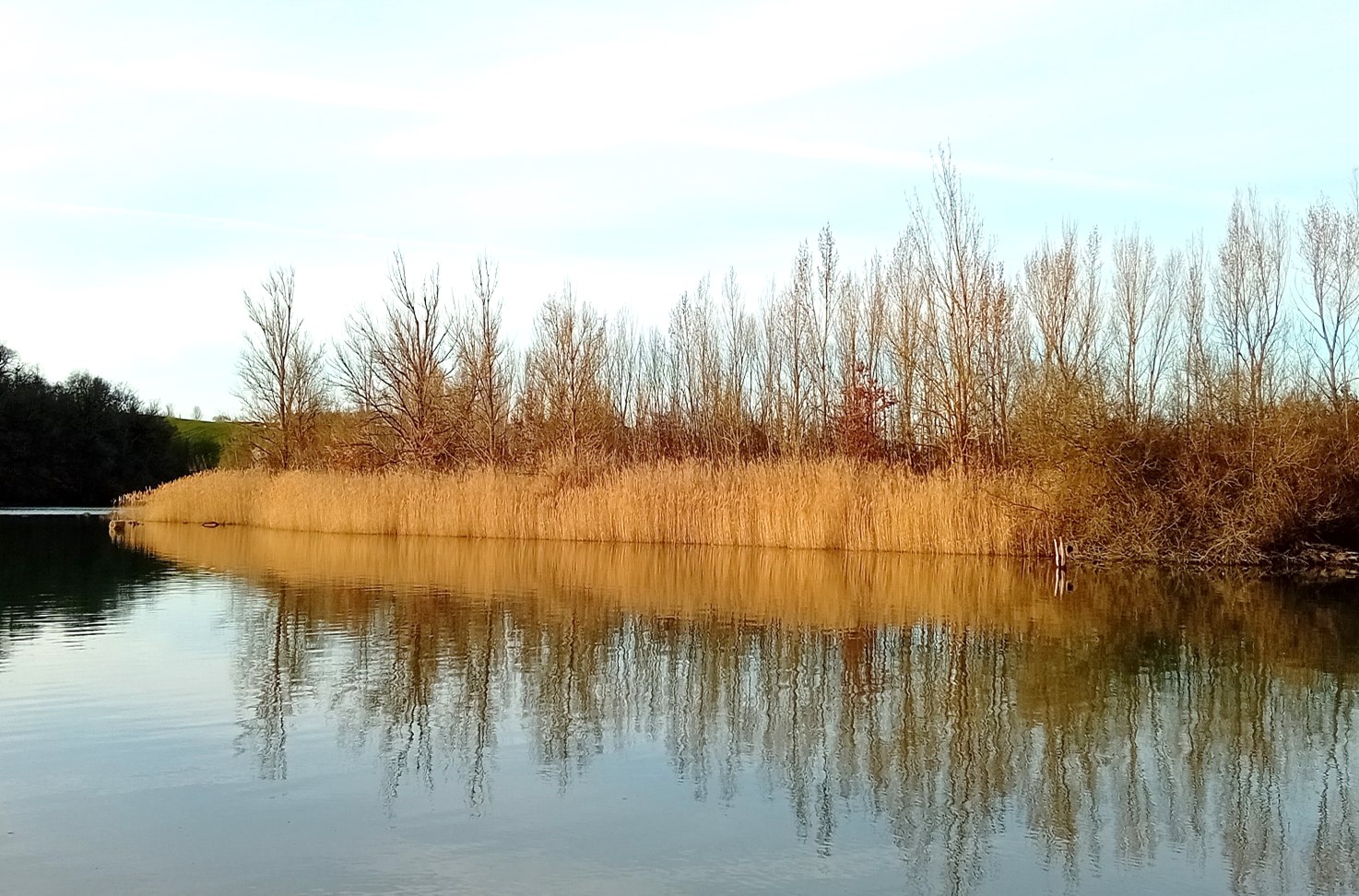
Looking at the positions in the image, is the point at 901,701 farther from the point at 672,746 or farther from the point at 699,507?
the point at 699,507

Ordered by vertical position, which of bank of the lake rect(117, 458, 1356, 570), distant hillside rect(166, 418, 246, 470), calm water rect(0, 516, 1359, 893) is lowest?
calm water rect(0, 516, 1359, 893)

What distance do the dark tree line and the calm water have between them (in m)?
38.8

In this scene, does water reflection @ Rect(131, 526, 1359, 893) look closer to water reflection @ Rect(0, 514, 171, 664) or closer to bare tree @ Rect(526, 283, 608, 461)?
water reflection @ Rect(0, 514, 171, 664)

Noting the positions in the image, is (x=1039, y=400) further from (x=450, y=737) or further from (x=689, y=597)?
(x=450, y=737)

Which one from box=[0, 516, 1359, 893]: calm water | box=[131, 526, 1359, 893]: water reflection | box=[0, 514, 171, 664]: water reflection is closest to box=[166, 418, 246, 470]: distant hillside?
box=[0, 514, 171, 664]: water reflection

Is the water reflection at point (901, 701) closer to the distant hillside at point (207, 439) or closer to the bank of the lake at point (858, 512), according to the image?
the bank of the lake at point (858, 512)

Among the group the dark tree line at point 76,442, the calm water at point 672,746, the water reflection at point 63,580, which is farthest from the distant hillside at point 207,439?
the calm water at point 672,746

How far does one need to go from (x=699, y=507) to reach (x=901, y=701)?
12358 mm

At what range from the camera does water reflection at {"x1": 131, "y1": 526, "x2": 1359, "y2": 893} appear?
15.2ft

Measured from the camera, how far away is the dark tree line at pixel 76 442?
4488cm

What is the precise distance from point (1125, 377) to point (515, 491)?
10.8m

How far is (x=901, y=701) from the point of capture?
6.71 metres

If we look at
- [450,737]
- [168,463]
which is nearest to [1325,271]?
[450,737]

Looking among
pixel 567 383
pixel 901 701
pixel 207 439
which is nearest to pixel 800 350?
pixel 567 383
